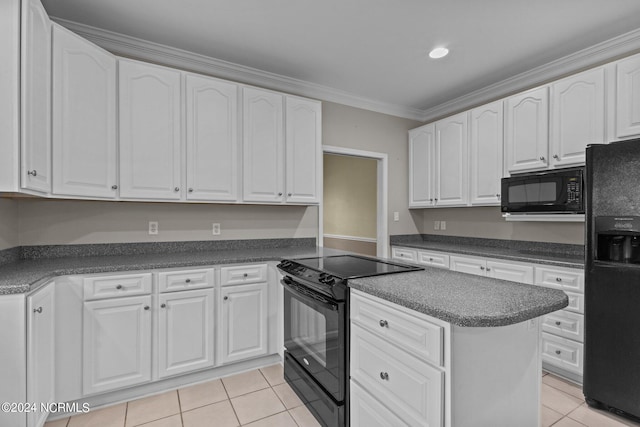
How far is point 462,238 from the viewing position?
154 inches

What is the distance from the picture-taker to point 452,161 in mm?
3664

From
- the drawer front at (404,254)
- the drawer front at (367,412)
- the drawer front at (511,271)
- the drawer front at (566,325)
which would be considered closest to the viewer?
the drawer front at (367,412)

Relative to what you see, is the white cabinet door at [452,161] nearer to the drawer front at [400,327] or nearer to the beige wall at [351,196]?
the beige wall at [351,196]

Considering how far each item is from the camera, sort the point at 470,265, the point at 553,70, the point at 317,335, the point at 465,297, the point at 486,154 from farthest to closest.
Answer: the point at 486,154 < the point at 470,265 < the point at 553,70 < the point at 317,335 < the point at 465,297

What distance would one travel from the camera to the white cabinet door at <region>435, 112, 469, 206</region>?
11.6ft

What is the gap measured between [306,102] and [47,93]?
1.96 m

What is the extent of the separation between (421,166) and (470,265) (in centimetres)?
145

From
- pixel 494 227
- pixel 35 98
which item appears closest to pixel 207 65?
pixel 35 98

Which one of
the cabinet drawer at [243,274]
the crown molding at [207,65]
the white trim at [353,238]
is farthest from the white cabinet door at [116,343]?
the white trim at [353,238]

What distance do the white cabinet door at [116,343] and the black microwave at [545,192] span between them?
314 cm

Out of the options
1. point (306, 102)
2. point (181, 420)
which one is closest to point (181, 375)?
point (181, 420)

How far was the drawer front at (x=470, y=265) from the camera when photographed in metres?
3.04

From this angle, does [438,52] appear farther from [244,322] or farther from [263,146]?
[244,322]

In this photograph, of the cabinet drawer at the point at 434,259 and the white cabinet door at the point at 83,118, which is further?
the cabinet drawer at the point at 434,259
